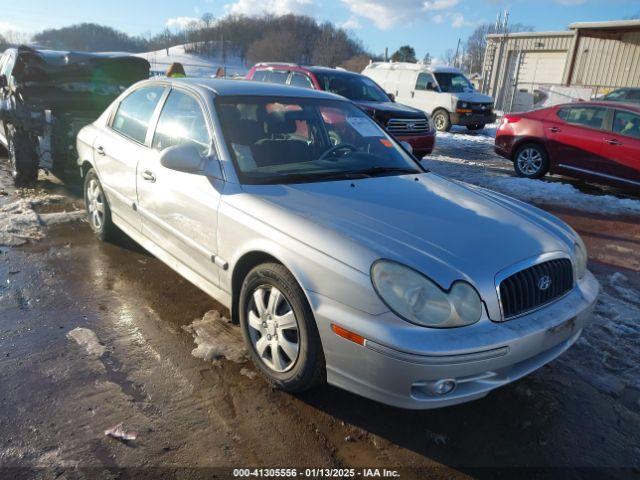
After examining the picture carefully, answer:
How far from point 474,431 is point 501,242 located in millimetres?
996

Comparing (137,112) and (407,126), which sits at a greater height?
(137,112)

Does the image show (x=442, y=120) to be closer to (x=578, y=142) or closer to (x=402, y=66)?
(x=402, y=66)

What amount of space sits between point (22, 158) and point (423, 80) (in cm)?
1278

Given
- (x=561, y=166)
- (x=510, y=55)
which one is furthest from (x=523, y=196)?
(x=510, y=55)

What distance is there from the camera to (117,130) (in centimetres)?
436

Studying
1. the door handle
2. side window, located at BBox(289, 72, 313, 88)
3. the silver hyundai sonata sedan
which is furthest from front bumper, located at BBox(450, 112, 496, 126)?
the door handle

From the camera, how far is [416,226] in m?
2.58

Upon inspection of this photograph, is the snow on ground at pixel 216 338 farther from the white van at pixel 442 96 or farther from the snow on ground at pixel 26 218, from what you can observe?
the white van at pixel 442 96

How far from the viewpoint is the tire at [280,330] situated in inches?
96.1

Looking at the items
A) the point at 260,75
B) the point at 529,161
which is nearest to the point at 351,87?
the point at 260,75

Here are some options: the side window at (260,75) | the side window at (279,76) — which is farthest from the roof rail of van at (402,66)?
the side window at (279,76)

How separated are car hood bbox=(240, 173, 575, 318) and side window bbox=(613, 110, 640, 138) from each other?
6.15m

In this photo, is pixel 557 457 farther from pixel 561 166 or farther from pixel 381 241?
pixel 561 166

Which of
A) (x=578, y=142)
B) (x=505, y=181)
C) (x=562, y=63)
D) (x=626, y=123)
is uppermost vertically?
(x=562, y=63)
